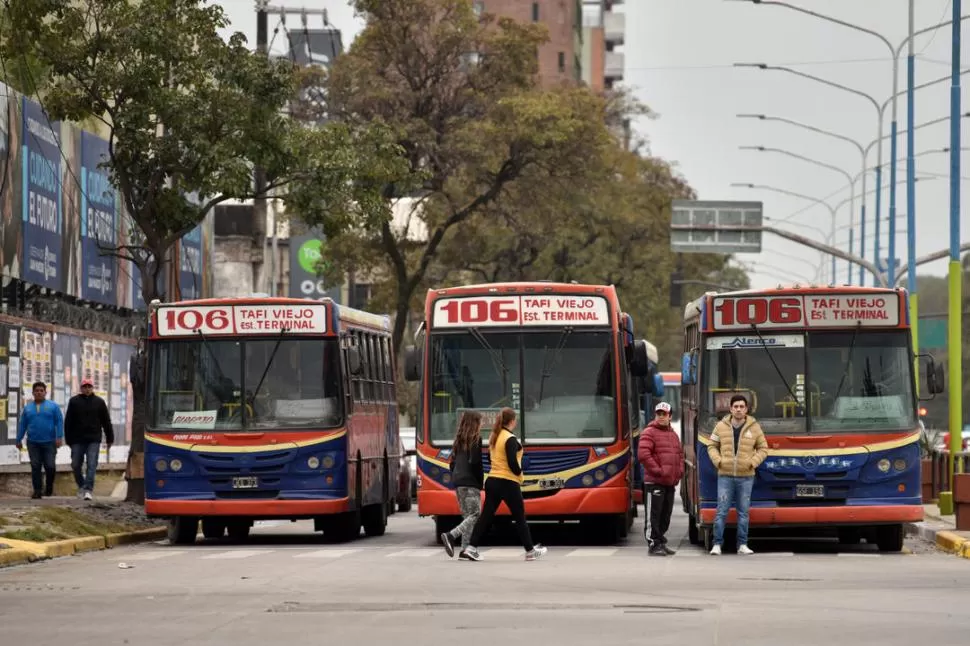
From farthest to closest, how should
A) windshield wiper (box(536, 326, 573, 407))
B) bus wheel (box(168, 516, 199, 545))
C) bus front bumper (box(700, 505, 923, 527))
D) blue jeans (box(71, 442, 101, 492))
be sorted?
1. blue jeans (box(71, 442, 101, 492))
2. bus wheel (box(168, 516, 199, 545))
3. windshield wiper (box(536, 326, 573, 407))
4. bus front bumper (box(700, 505, 923, 527))

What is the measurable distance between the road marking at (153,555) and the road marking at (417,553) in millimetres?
2457

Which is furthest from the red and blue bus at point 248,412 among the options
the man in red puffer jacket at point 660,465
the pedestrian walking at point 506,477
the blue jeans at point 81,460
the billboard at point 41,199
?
the billboard at point 41,199

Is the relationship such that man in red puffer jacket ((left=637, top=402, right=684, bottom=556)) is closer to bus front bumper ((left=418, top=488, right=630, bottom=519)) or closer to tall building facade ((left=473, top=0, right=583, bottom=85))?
bus front bumper ((left=418, top=488, right=630, bottom=519))

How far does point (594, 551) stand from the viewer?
80.2 feet

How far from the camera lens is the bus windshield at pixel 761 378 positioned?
930 inches

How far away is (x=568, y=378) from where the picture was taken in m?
25.3

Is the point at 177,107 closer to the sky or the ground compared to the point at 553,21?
closer to the ground

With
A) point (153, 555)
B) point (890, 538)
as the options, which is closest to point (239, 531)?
point (153, 555)

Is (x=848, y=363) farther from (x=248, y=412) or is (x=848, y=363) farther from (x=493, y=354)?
(x=248, y=412)

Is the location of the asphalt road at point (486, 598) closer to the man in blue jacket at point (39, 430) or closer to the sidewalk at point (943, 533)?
the sidewalk at point (943, 533)

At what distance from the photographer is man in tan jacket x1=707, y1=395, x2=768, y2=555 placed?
23.1m

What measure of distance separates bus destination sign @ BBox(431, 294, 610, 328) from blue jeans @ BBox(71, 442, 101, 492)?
882 cm

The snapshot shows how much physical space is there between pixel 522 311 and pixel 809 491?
14.0 feet

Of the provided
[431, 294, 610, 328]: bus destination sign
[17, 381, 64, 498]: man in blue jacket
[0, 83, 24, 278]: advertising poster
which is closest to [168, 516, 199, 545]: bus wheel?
[431, 294, 610, 328]: bus destination sign
